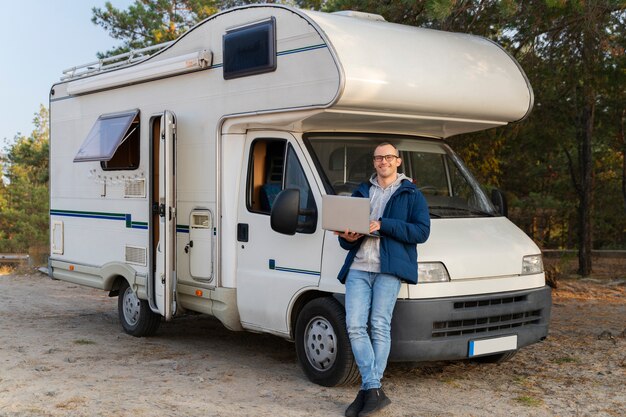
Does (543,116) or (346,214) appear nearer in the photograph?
(346,214)

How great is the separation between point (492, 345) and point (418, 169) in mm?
1747

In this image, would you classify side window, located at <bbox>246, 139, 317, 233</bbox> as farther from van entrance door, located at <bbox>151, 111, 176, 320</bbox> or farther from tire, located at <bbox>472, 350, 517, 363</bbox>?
tire, located at <bbox>472, 350, 517, 363</bbox>

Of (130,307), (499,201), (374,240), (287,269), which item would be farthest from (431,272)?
(130,307)

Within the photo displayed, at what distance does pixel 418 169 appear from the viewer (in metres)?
7.45

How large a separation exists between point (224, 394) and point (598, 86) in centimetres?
675

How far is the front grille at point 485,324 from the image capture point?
6.30 m

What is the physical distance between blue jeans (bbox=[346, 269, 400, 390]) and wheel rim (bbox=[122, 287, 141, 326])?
12.4 feet

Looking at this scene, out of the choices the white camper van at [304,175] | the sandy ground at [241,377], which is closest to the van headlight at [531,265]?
the white camper van at [304,175]

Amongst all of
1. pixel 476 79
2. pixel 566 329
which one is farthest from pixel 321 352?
pixel 566 329

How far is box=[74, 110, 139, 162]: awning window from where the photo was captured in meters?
8.78

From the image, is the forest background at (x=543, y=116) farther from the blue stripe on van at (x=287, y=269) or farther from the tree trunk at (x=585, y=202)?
the blue stripe on van at (x=287, y=269)

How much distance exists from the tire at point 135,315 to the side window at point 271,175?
2.25 m

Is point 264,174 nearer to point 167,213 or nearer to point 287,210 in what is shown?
point 287,210

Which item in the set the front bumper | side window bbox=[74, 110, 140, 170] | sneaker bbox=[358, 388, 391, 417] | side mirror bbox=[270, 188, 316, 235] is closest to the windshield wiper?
the front bumper
